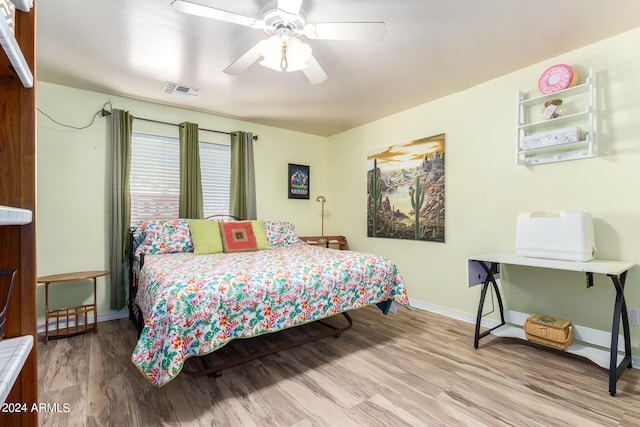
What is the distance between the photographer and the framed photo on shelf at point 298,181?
15.6 ft

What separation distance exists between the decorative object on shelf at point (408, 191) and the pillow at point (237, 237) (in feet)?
5.66

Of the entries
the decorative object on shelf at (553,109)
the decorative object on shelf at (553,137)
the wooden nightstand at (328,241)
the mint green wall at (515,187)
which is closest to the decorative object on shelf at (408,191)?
the mint green wall at (515,187)

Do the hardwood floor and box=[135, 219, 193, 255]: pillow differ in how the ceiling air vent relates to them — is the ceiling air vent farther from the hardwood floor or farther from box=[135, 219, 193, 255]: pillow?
the hardwood floor

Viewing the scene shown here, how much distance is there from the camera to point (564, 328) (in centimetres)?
234

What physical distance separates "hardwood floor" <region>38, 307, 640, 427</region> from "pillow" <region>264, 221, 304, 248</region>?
4.44ft

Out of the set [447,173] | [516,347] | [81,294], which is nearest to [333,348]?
[516,347]

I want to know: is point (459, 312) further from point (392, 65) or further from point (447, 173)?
point (392, 65)

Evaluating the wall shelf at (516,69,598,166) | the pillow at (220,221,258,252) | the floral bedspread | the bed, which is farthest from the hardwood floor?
the wall shelf at (516,69,598,166)

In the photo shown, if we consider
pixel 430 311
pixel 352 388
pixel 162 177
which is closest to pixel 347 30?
pixel 352 388

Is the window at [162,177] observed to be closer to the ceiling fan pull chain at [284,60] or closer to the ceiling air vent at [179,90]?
the ceiling air vent at [179,90]

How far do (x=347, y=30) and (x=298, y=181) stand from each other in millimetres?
3040

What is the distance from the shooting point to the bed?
1792mm

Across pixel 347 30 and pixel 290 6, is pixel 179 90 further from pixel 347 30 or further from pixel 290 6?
pixel 347 30

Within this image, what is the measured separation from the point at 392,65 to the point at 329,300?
208 centimetres
